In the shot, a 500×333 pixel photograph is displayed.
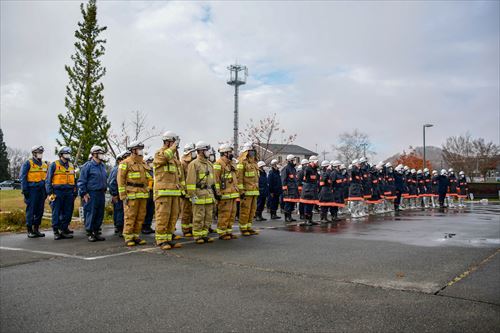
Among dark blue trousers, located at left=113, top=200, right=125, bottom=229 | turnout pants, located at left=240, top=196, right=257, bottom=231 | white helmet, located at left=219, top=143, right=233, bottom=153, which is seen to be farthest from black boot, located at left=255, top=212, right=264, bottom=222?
dark blue trousers, located at left=113, top=200, right=125, bottom=229

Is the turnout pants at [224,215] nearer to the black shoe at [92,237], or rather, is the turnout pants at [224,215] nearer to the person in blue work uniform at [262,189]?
the black shoe at [92,237]

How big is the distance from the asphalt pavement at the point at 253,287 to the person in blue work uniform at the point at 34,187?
1356 millimetres

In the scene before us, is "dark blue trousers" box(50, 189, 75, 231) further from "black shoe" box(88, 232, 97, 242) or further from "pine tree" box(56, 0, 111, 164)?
"pine tree" box(56, 0, 111, 164)

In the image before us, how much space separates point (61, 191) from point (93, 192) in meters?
1.10

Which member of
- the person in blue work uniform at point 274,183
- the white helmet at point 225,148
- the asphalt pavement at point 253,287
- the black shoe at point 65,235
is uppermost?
the white helmet at point 225,148

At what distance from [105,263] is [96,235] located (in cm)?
299

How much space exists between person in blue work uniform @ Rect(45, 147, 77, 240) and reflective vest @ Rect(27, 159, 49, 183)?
0.47 meters

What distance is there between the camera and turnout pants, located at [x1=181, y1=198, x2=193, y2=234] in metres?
10.2

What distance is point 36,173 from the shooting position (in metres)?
10.5

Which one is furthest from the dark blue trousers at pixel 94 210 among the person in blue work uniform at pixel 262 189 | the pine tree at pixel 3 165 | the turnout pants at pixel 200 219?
the pine tree at pixel 3 165

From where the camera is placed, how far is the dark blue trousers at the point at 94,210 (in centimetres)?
955

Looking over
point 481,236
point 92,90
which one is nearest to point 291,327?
point 481,236

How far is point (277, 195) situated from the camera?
16.1 m

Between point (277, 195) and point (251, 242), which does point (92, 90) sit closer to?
point (277, 195)
